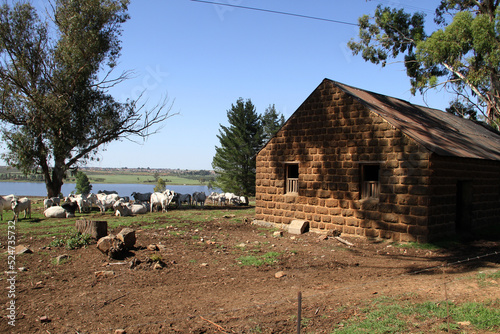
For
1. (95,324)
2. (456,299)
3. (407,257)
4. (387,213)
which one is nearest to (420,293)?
(456,299)

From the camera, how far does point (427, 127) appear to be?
14562 millimetres

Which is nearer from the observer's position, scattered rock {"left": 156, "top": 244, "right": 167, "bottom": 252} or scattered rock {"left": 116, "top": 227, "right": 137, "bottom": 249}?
scattered rock {"left": 116, "top": 227, "right": 137, "bottom": 249}

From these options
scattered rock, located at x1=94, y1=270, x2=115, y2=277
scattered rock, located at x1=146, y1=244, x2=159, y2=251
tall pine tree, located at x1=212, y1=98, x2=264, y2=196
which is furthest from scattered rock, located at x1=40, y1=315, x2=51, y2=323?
tall pine tree, located at x1=212, y1=98, x2=264, y2=196

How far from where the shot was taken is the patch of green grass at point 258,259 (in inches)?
382

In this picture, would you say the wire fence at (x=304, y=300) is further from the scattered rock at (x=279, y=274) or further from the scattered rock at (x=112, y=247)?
the scattered rock at (x=112, y=247)

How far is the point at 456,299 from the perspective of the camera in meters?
6.55

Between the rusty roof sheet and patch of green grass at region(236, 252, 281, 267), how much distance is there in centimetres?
616

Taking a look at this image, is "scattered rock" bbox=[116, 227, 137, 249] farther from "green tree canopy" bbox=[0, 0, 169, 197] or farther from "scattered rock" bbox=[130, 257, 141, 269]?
"green tree canopy" bbox=[0, 0, 169, 197]

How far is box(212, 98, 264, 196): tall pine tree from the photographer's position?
45.8 metres

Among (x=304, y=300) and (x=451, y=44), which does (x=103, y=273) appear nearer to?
(x=304, y=300)

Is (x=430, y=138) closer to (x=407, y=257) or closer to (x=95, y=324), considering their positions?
(x=407, y=257)

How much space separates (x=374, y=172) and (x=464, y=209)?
3.92m

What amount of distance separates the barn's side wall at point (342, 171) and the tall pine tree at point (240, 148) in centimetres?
2917

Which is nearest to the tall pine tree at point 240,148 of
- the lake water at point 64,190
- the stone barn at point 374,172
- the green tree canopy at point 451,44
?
the lake water at point 64,190
